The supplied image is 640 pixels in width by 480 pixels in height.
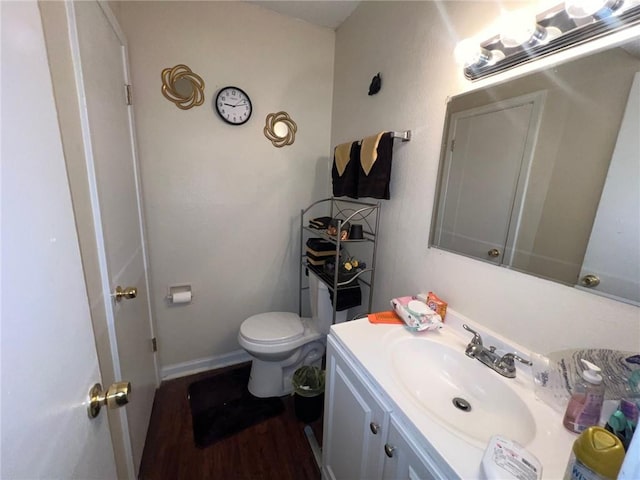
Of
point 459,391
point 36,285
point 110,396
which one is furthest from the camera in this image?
point 459,391

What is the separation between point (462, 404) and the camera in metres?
0.88

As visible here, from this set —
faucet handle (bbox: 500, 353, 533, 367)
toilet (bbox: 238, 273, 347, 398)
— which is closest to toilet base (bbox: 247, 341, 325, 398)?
toilet (bbox: 238, 273, 347, 398)

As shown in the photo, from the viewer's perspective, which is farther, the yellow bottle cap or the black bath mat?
the black bath mat

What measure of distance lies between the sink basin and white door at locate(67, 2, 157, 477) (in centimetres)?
112

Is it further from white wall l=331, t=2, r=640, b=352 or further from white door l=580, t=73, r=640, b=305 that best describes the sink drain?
white door l=580, t=73, r=640, b=305

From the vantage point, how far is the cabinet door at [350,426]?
84 cm

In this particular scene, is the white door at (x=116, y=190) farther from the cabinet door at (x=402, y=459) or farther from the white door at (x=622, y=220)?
the white door at (x=622, y=220)

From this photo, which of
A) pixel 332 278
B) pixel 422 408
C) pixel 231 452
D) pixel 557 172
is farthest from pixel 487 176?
pixel 231 452

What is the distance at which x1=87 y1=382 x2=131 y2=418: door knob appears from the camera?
0.61 m

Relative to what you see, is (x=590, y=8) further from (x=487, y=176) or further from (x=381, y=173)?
(x=381, y=173)

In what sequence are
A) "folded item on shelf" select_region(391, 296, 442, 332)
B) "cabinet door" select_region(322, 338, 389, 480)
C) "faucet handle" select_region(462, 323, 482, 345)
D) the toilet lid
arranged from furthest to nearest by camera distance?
1. the toilet lid
2. "folded item on shelf" select_region(391, 296, 442, 332)
3. "faucet handle" select_region(462, 323, 482, 345)
4. "cabinet door" select_region(322, 338, 389, 480)

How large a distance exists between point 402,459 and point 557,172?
0.95 meters

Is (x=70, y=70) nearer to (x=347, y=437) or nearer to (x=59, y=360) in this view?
(x=59, y=360)

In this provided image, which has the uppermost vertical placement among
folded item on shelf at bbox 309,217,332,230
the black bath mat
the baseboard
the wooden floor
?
folded item on shelf at bbox 309,217,332,230
